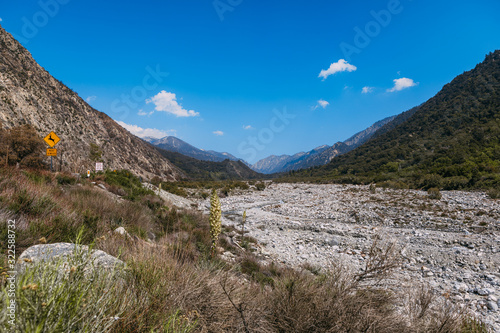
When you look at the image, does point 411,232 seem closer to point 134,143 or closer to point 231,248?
point 231,248

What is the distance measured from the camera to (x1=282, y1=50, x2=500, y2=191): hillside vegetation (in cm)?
2192

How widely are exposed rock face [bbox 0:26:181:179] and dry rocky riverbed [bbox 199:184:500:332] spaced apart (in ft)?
67.1

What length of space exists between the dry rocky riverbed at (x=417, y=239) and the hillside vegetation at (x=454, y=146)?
24.1 feet

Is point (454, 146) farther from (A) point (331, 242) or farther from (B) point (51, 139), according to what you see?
(B) point (51, 139)

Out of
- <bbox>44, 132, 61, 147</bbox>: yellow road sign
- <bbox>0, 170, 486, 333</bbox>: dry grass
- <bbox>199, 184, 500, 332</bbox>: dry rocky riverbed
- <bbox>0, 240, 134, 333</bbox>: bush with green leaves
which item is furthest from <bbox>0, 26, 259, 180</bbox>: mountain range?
<bbox>0, 240, 134, 333</bbox>: bush with green leaves

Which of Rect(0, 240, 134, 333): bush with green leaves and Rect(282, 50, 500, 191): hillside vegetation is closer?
Rect(0, 240, 134, 333): bush with green leaves

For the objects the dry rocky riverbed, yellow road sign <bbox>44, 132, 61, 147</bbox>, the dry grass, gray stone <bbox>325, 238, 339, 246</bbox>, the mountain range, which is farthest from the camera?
the mountain range

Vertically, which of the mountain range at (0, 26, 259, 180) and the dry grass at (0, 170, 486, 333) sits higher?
Answer: the mountain range at (0, 26, 259, 180)

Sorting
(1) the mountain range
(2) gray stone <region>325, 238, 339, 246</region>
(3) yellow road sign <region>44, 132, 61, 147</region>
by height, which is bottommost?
(2) gray stone <region>325, 238, 339, 246</region>

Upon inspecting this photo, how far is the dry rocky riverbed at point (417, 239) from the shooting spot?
5473 mm

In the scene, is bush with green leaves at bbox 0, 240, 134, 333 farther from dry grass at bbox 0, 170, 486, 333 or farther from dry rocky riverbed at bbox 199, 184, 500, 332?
dry rocky riverbed at bbox 199, 184, 500, 332

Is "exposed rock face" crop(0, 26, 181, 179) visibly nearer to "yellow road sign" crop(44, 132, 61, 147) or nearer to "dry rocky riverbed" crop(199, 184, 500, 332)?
"yellow road sign" crop(44, 132, 61, 147)

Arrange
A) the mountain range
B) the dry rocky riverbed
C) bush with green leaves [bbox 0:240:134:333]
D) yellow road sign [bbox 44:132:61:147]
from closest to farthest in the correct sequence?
bush with green leaves [bbox 0:240:134:333] → the dry rocky riverbed → yellow road sign [bbox 44:132:61:147] → the mountain range

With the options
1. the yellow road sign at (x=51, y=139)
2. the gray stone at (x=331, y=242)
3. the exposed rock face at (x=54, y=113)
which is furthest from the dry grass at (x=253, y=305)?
the exposed rock face at (x=54, y=113)
